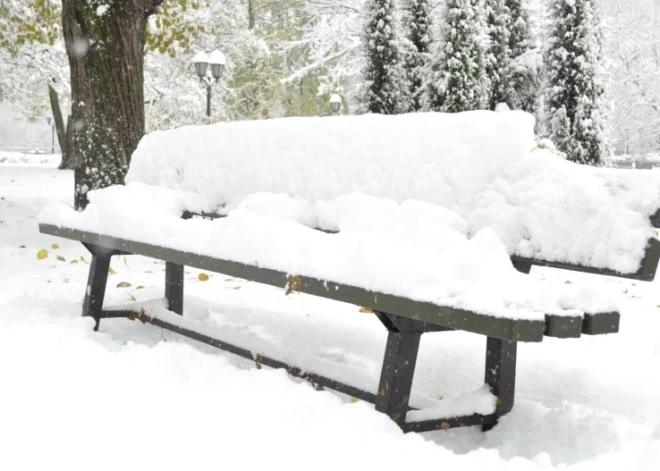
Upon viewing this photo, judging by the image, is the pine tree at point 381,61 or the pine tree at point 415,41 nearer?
the pine tree at point 381,61

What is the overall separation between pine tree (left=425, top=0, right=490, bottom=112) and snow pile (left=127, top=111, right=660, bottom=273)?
14.9 metres

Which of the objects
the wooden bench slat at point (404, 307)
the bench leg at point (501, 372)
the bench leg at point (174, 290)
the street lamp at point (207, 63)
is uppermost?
the street lamp at point (207, 63)

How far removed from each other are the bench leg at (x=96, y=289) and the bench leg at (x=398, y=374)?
215 cm

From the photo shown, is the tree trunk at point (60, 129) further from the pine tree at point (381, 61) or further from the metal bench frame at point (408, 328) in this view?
the metal bench frame at point (408, 328)

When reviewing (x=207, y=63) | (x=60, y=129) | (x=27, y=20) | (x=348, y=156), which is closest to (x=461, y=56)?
(x=207, y=63)

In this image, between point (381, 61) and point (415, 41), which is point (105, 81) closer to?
point (381, 61)

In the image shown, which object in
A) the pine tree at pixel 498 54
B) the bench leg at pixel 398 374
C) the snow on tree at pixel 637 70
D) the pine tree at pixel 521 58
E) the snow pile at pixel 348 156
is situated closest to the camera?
the bench leg at pixel 398 374

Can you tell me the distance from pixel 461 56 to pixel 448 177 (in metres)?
16.3

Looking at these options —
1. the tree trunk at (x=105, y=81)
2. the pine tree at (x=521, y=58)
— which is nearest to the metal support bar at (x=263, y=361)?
the tree trunk at (x=105, y=81)

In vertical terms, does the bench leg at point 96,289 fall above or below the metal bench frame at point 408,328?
below

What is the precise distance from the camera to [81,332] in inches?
145

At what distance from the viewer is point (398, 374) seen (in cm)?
258

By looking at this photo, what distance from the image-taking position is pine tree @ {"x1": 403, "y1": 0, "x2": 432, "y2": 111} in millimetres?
20562

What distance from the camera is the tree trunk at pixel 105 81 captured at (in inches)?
258
